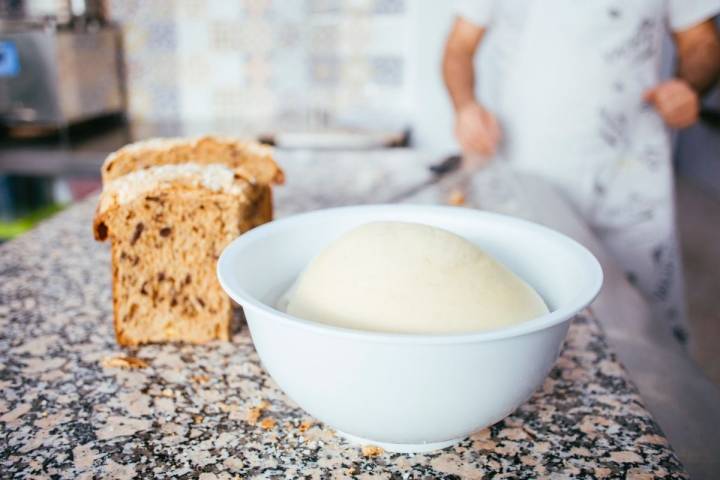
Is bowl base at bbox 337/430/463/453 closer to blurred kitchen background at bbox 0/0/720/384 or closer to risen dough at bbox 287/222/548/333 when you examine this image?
risen dough at bbox 287/222/548/333

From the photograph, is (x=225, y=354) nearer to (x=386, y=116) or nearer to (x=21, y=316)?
(x=21, y=316)

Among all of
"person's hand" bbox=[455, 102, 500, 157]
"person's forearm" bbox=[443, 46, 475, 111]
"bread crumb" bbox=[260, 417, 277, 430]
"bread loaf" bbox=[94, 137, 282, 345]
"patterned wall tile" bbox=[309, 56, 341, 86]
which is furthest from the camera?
"patterned wall tile" bbox=[309, 56, 341, 86]

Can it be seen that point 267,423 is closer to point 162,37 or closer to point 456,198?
point 456,198

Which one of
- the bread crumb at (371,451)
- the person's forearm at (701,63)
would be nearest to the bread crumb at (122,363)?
the bread crumb at (371,451)

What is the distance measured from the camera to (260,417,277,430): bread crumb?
0.53 metres

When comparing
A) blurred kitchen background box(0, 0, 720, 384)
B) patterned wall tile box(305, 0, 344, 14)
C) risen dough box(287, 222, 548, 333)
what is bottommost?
blurred kitchen background box(0, 0, 720, 384)

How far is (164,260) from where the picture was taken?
66 centimetres

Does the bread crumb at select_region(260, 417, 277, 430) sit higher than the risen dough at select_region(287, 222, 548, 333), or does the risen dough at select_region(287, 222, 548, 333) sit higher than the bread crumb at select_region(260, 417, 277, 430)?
the risen dough at select_region(287, 222, 548, 333)

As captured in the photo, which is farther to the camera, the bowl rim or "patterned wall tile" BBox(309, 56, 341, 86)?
"patterned wall tile" BBox(309, 56, 341, 86)

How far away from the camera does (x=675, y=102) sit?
1.40 metres

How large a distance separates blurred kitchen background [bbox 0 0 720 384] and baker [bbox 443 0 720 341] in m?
0.63

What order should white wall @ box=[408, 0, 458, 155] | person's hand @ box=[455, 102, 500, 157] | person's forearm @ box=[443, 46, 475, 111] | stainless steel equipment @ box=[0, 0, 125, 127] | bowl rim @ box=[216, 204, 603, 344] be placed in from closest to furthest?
bowl rim @ box=[216, 204, 603, 344] → person's hand @ box=[455, 102, 500, 157] → person's forearm @ box=[443, 46, 475, 111] → stainless steel equipment @ box=[0, 0, 125, 127] → white wall @ box=[408, 0, 458, 155]

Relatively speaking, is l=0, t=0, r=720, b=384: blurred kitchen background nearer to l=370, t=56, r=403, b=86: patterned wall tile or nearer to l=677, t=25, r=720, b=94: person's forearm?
l=370, t=56, r=403, b=86: patterned wall tile

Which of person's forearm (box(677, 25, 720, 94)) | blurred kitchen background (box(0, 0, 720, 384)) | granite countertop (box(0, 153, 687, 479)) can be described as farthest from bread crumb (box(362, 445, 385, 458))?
blurred kitchen background (box(0, 0, 720, 384))
